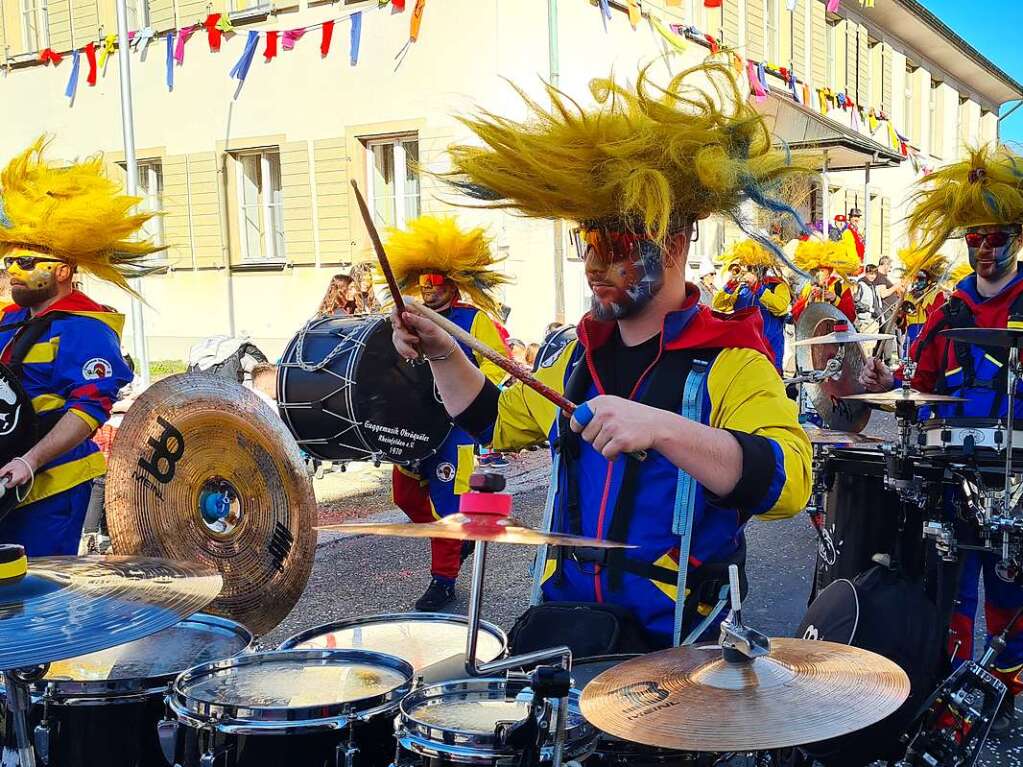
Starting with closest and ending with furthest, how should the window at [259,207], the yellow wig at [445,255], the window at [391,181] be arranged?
Answer: the yellow wig at [445,255] → the window at [391,181] → the window at [259,207]

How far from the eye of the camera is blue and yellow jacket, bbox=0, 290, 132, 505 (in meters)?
3.83

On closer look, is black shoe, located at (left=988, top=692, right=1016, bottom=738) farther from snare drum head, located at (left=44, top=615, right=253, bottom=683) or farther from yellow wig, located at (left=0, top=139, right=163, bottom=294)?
yellow wig, located at (left=0, top=139, right=163, bottom=294)

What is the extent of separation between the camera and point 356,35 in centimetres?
1369

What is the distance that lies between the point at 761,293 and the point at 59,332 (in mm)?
7967

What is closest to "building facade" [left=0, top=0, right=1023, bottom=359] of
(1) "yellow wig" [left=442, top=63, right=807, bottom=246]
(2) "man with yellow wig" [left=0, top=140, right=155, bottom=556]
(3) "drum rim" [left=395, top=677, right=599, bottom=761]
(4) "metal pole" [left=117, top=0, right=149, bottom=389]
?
(4) "metal pole" [left=117, top=0, right=149, bottom=389]

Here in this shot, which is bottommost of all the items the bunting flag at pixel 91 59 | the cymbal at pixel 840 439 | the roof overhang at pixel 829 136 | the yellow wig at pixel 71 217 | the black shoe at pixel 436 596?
the black shoe at pixel 436 596

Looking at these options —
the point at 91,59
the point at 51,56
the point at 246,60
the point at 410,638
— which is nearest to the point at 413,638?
the point at 410,638

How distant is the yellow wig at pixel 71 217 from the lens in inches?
157

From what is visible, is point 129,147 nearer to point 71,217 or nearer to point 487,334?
point 487,334

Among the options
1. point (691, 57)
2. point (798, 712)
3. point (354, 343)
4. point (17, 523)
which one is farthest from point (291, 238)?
point (798, 712)

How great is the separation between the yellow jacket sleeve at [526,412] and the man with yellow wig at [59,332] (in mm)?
1860

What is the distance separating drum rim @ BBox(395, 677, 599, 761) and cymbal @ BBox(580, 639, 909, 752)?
128 mm

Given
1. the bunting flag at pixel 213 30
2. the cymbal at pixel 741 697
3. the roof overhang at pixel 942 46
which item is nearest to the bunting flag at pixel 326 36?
the bunting flag at pixel 213 30

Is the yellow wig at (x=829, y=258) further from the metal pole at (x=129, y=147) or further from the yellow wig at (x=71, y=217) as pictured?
the yellow wig at (x=71, y=217)
